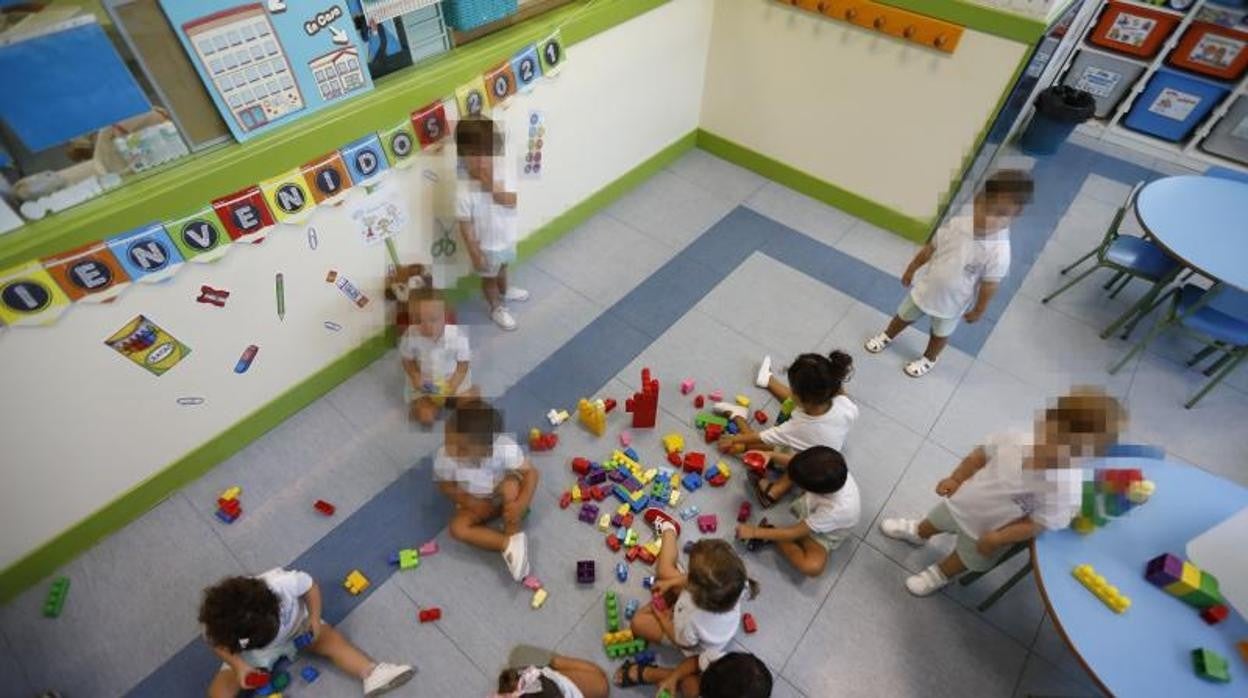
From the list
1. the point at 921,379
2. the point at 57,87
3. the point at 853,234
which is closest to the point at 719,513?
the point at 921,379

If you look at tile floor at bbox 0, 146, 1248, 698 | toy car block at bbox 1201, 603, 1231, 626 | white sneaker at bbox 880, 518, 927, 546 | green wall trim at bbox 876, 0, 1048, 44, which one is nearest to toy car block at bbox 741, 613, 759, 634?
tile floor at bbox 0, 146, 1248, 698

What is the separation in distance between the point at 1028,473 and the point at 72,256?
3208 millimetres

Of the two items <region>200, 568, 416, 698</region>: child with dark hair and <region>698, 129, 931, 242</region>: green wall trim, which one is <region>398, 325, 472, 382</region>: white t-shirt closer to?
<region>200, 568, 416, 698</region>: child with dark hair

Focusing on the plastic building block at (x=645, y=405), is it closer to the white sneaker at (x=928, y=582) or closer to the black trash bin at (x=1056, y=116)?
the white sneaker at (x=928, y=582)

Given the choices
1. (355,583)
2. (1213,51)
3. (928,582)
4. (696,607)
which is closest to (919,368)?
(928,582)

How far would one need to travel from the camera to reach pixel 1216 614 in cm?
179

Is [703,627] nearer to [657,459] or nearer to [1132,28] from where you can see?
[657,459]

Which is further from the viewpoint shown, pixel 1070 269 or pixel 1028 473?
pixel 1070 269

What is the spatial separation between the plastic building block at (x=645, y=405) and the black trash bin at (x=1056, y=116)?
4.04m

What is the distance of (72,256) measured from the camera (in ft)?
6.66

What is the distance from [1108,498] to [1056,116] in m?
3.95

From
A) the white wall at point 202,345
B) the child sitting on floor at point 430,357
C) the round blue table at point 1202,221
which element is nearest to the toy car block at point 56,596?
the white wall at point 202,345

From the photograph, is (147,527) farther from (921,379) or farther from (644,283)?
(921,379)

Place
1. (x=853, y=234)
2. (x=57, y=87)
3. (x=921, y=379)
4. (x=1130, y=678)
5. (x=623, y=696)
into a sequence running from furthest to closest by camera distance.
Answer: (x=853, y=234) < (x=921, y=379) < (x=623, y=696) < (x=57, y=87) < (x=1130, y=678)
